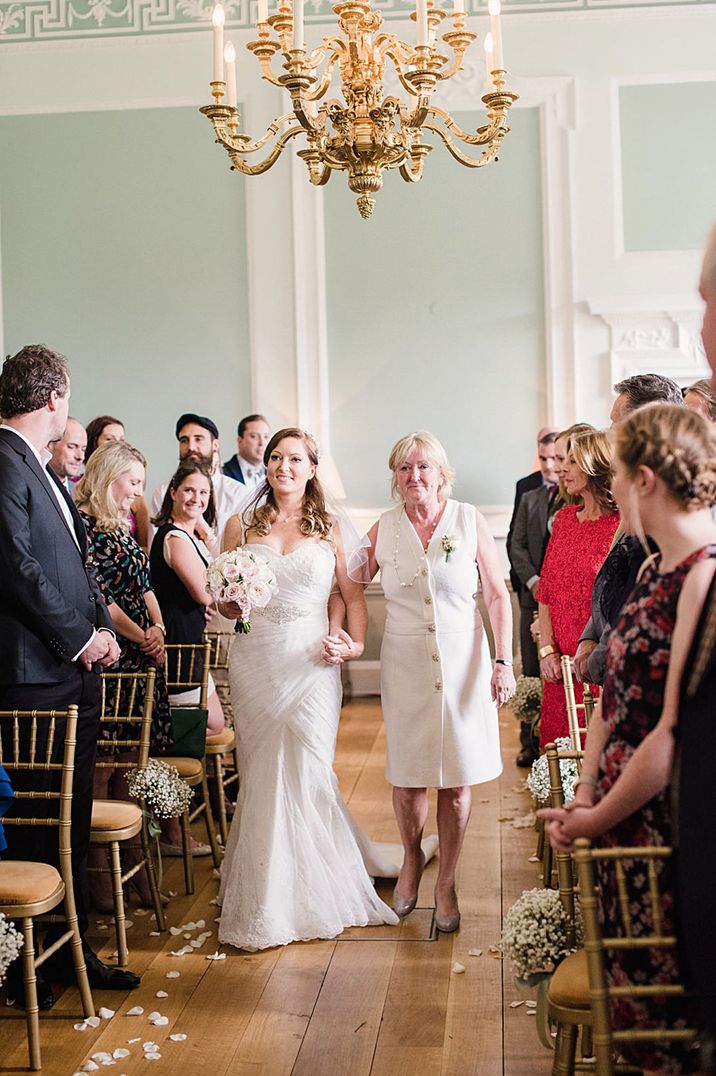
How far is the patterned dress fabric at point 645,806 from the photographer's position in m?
2.11

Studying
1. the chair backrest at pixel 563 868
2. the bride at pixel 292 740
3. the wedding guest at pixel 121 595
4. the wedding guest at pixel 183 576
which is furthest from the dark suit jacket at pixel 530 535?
the chair backrest at pixel 563 868

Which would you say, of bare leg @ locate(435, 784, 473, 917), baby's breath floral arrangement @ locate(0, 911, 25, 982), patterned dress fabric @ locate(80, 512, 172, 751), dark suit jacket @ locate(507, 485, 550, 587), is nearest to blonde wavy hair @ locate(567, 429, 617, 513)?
bare leg @ locate(435, 784, 473, 917)

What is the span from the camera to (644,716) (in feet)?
7.13

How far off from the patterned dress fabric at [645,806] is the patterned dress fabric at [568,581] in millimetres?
2141

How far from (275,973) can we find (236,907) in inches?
14.1

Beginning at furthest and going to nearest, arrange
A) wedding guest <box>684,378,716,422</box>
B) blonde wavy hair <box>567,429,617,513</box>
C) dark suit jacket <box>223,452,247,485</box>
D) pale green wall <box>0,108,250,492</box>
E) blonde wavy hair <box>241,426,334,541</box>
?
pale green wall <box>0,108,250,492</box> → dark suit jacket <box>223,452,247,485</box> → blonde wavy hair <box>241,426,334,541</box> → blonde wavy hair <box>567,429,617,513</box> → wedding guest <box>684,378,716,422</box>

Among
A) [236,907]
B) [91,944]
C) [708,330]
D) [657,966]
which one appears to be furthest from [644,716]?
[91,944]

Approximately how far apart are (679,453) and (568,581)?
2.37m

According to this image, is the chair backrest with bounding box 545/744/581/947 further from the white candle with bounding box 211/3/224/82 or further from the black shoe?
the white candle with bounding box 211/3/224/82

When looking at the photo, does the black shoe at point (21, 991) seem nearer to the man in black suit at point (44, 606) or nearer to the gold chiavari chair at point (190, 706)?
the man in black suit at point (44, 606)

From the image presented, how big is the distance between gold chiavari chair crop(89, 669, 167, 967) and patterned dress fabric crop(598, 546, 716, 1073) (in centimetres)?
213

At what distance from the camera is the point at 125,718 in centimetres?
424

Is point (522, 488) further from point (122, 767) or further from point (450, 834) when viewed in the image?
point (122, 767)

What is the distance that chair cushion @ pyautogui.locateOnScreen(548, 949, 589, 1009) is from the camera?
8.04ft
